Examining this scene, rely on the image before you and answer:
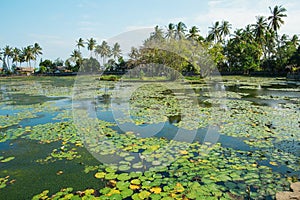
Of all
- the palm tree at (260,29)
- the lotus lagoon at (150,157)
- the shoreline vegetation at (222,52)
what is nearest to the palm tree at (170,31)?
the shoreline vegetation at (222,52)

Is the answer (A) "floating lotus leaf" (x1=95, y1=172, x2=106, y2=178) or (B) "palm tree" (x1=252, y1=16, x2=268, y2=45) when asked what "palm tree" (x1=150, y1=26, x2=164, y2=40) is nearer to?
(B) "palm tree" (x1=252, y1=16, x2=268, y2=45)

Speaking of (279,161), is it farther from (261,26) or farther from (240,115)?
(261,26)

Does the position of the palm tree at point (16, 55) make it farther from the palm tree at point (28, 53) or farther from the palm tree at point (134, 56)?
the palm tree at point (134, 56)

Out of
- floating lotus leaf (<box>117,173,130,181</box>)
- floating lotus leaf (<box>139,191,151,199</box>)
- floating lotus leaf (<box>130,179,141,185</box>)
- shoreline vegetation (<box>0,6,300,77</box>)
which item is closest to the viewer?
floating lotus leaf (<box>139,191,151,199</box>)

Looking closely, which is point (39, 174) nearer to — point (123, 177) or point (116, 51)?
point (123, 177)

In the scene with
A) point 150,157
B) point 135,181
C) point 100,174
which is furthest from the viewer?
point 150,157

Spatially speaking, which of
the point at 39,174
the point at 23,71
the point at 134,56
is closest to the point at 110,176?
the point at 39,174

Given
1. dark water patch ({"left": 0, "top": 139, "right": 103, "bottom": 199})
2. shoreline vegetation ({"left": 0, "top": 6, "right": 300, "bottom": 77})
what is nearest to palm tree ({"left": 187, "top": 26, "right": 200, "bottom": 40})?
shoreline vegetation ({"left": 0, "top": 6, "right": 300, "bottom": 77})

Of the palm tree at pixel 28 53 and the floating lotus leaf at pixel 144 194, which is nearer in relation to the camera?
the floating lotus leaf at pixel 144 194

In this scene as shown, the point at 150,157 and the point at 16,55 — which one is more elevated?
the point at 16,55

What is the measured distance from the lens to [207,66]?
32.8 m

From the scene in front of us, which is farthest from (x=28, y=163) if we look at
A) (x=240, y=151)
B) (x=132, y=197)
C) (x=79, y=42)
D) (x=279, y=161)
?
(x=79, y=42)

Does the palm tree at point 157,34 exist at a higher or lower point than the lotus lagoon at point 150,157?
higher

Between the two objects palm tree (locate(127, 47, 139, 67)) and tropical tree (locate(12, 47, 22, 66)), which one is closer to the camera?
palm tree (locate(127, 47, 139, 67))
